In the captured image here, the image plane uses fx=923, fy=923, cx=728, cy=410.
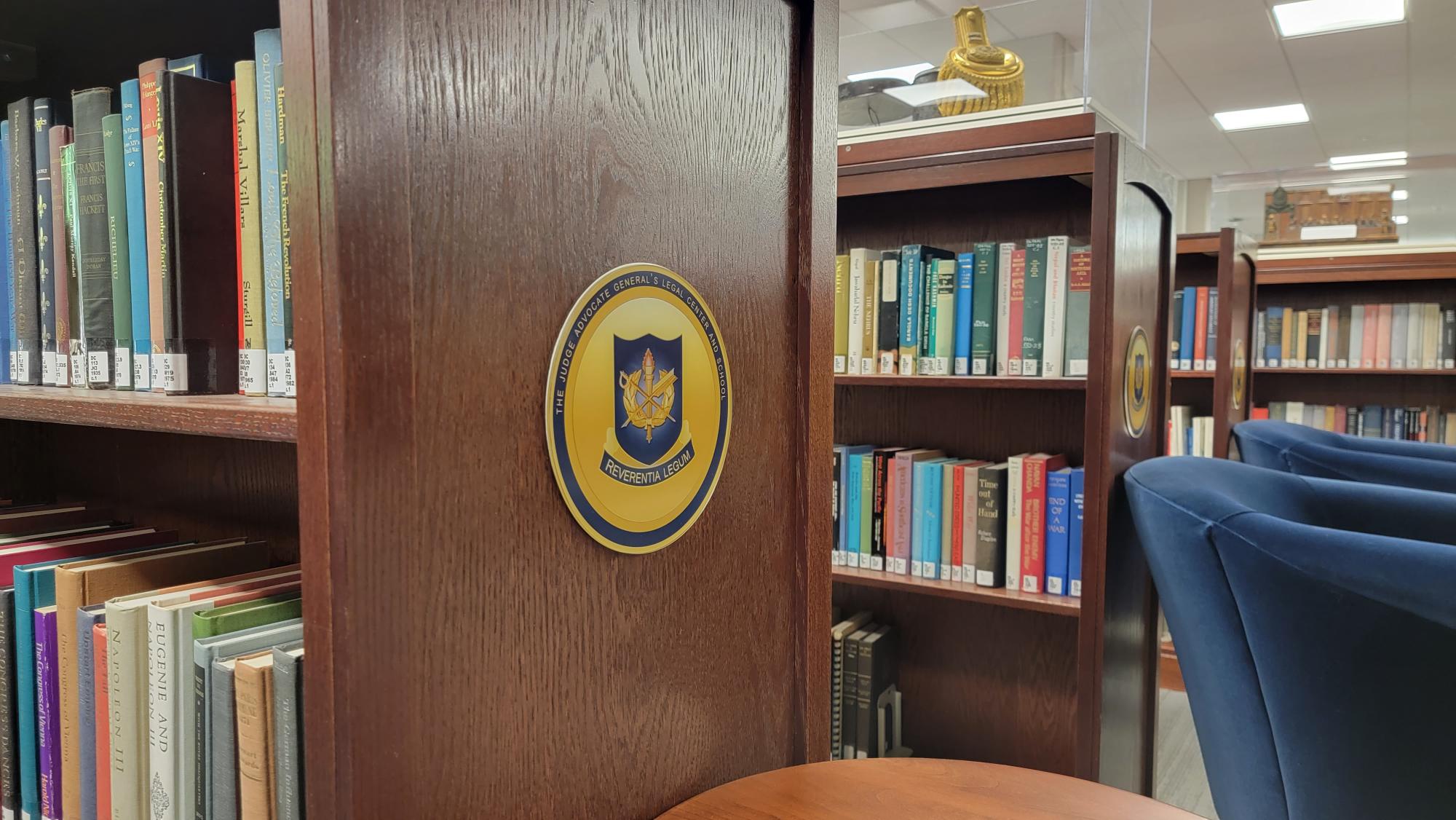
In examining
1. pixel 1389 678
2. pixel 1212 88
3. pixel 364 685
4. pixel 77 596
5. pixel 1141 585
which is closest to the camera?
pixel 364 685

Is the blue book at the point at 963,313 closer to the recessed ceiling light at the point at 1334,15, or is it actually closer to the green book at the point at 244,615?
the green book at the point at 244,615

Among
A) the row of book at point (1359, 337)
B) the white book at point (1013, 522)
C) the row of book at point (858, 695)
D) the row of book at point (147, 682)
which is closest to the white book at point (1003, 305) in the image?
the white book at point (1013, 522)

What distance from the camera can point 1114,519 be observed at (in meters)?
1.77

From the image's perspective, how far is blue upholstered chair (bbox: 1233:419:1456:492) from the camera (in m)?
2.09

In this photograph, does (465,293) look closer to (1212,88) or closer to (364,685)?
(364,685)

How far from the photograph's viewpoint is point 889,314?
6.62 feet

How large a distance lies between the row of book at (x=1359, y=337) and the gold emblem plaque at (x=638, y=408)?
3467mm

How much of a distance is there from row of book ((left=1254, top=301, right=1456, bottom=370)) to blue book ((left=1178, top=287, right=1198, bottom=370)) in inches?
16.6

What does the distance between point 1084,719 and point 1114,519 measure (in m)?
0.38

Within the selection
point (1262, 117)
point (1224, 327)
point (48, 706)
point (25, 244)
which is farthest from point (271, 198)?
point (1262, 117)

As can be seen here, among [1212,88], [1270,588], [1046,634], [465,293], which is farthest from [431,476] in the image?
[1212,88]

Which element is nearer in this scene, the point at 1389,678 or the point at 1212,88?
the point at 1389,678

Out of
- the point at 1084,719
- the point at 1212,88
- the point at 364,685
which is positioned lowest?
the point at 1084,719

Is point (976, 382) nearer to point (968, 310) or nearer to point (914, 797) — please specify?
point (968, 310)
